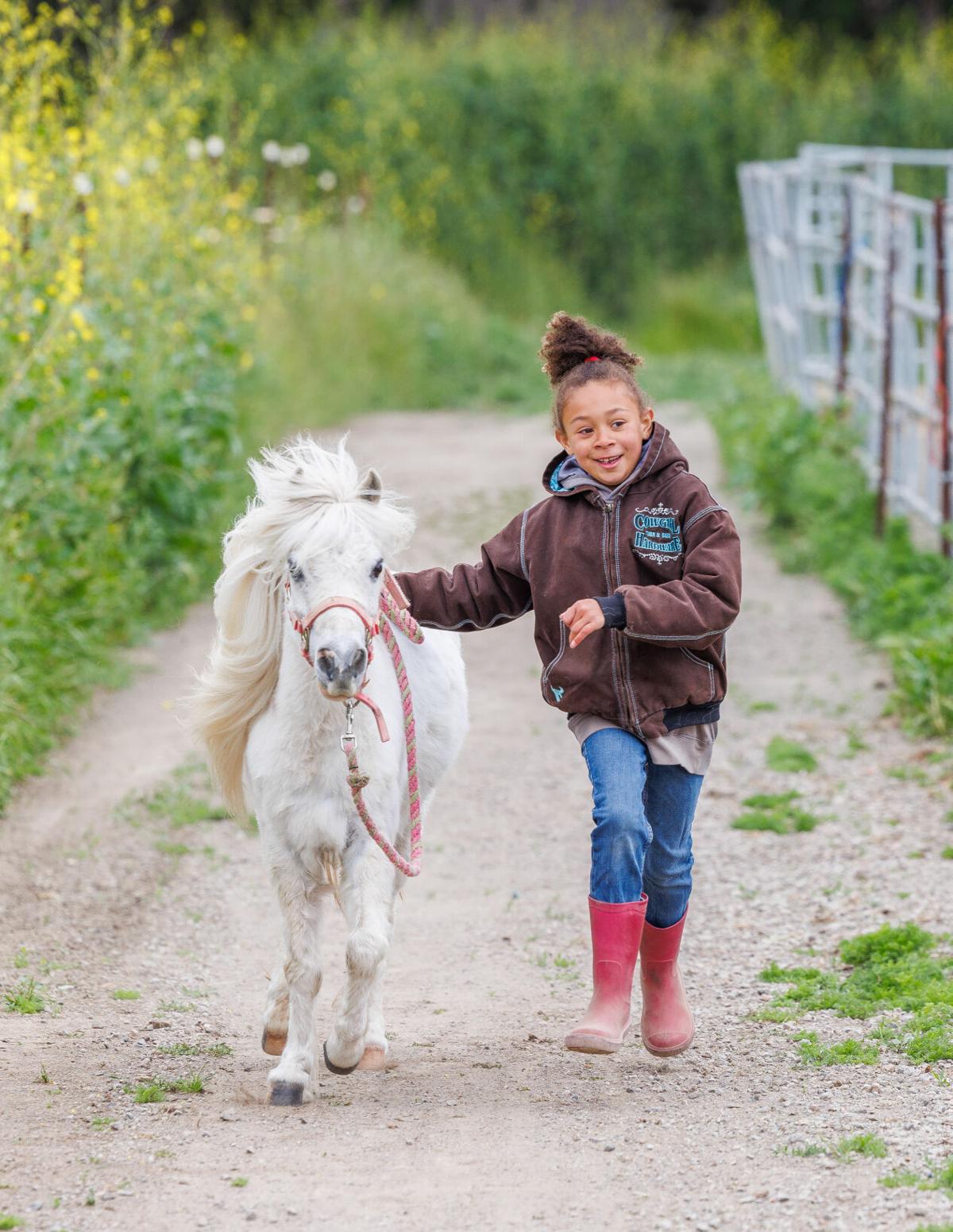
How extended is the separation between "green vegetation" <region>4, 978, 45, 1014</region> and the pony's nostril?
1562 mm

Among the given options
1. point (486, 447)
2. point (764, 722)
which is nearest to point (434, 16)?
point (486, 447)

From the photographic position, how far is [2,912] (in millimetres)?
4973

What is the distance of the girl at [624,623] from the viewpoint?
359 centimetres

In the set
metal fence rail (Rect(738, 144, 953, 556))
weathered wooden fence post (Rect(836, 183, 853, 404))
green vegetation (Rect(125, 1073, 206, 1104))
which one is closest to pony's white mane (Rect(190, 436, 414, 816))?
green vegetation (Rect(125, 1073, 206, 1104))

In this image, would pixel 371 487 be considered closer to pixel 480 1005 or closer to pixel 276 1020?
pixel 276 1020

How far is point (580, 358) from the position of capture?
12.5ft

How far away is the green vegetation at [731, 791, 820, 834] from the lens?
5.82m

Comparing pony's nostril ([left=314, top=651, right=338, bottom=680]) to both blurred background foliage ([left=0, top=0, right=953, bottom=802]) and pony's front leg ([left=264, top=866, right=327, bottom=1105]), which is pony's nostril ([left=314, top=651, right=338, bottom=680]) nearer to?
pony's front leg ([left=264, top=866, right=327, bottom=1105])

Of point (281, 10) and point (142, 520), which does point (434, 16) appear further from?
point (142, 520)

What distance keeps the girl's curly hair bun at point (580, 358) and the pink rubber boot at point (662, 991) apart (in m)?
1.21

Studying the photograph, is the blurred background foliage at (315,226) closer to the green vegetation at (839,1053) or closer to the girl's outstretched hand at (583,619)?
the girl's outstretched hand at (583,619)

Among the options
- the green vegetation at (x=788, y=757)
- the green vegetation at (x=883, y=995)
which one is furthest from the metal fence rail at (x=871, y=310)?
the green vegetation at (x=883, y=995)

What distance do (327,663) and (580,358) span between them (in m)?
1.06

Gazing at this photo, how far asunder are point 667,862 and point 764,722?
3.37 meters
